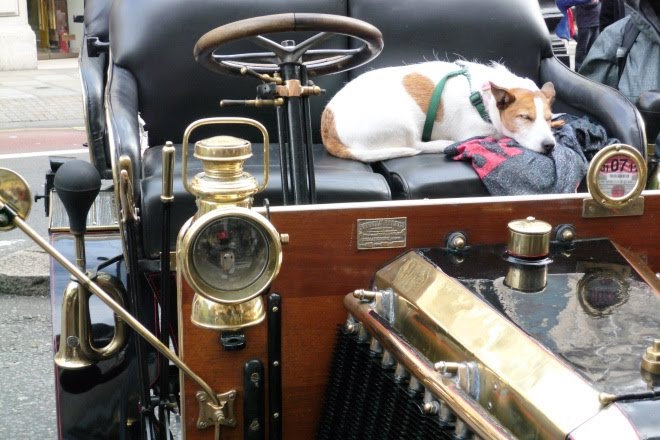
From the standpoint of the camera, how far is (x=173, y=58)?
10.4ft

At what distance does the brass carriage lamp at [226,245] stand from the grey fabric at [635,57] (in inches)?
108

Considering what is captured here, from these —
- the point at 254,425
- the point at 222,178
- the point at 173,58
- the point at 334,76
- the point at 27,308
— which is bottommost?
the point at 27,308

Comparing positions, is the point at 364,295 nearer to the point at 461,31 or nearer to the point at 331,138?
the point at 331,138

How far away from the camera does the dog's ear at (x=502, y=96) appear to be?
311 cm

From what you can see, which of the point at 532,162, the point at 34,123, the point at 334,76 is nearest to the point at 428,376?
the point at 532,162

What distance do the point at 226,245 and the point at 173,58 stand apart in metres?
1.73

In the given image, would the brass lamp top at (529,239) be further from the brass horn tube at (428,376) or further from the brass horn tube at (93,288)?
the brass horn tube at (93,288)

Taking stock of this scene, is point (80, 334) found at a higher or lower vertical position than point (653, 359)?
lower

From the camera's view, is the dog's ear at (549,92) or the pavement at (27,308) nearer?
the dog's ear at (549,92)

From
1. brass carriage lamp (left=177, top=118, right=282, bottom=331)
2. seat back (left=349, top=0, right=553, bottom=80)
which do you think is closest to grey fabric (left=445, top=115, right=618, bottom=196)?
seat back (left=349, top=0, right=553, bottom=80)

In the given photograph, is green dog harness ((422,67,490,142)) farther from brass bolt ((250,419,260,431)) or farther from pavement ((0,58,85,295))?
pavement ((0,58,85,295))

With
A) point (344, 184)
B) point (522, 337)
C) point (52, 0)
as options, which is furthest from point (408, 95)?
point (52, 0)

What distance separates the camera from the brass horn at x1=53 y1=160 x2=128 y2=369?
2059 millimetres

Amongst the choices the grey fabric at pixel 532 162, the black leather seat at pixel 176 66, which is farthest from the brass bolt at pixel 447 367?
the black leather seat at pixel 176 66
